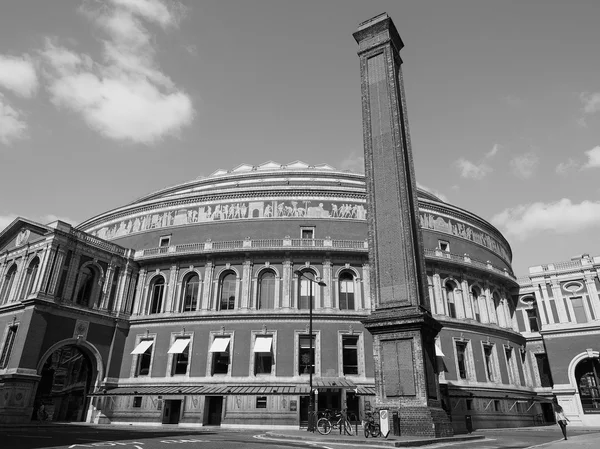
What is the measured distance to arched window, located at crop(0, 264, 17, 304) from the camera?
1310 inches

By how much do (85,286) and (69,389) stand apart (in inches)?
418

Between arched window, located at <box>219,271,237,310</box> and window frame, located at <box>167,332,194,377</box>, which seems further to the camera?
arched window, located at <box>219,271,237,310</box>

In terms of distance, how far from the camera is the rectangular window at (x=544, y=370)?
41.8 meters

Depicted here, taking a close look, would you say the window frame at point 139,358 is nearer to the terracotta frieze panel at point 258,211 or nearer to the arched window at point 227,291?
the arched window at point 227,291

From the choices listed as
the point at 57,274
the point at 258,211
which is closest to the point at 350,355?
the point at 258,211

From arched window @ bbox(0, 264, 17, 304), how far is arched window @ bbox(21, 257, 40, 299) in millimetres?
1856

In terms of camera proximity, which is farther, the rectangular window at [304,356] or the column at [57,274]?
the rectangular window at [304,356]

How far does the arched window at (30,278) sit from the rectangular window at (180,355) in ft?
35.4

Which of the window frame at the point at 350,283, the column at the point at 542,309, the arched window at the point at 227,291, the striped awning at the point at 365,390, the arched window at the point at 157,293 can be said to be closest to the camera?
the striped awning at the point at 365,390

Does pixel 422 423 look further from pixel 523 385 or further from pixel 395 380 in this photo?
pixel 523 385

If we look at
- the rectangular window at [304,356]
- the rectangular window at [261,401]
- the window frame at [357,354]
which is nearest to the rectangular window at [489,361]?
the window frame at [357,354]

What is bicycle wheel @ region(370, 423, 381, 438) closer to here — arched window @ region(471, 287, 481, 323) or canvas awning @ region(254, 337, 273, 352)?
canvas awning @ region(254, 337, 273, 352)

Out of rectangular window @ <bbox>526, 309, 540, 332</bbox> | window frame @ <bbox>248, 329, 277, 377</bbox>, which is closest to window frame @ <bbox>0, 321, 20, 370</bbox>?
window frame @ <bbox>248, 329, 277, 377</bbox>

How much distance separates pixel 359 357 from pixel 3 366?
24.4 meters
